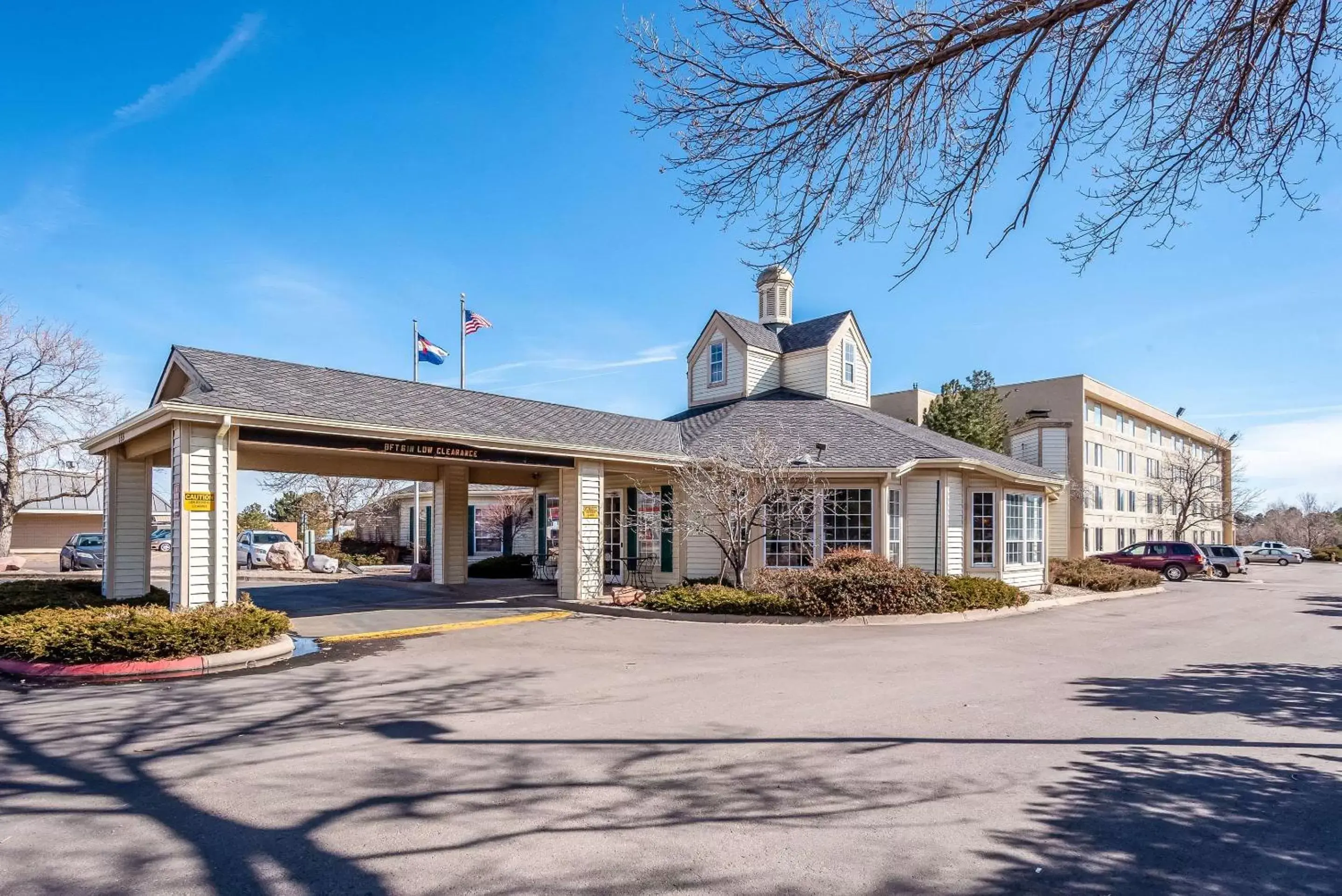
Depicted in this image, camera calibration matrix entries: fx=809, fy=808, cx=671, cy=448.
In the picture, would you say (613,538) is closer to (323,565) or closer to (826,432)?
(826,432)

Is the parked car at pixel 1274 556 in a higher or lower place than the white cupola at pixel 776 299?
lower

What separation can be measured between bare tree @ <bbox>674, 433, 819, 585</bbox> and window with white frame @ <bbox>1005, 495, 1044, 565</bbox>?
Answer: 6509mm

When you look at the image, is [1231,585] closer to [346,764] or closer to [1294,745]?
[1294,745]

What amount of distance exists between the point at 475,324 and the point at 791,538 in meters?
13.5

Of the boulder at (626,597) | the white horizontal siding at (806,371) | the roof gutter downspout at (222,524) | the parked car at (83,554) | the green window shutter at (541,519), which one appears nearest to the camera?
the roof gutter downspout at (222,524)

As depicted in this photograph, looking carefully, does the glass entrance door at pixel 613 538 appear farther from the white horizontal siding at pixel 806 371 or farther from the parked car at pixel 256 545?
the parked car at pixel 256 545

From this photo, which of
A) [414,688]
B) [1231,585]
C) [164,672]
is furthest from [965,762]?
[1231,585]

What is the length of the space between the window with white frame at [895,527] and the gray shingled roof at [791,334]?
7.15 meters

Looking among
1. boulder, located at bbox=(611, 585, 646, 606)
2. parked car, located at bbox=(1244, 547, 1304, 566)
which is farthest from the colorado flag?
parked car, located at bbox=(1244, 547, 1304, 566)

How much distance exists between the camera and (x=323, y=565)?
30359 mm

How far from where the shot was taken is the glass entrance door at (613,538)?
2183cm

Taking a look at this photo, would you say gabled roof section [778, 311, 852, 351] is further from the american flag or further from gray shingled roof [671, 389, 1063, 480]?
the american flag

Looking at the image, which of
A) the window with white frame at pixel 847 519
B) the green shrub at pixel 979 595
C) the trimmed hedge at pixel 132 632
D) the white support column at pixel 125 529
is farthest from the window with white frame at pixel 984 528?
the white support column at pixel 125 529

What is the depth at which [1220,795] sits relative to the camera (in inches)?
222
